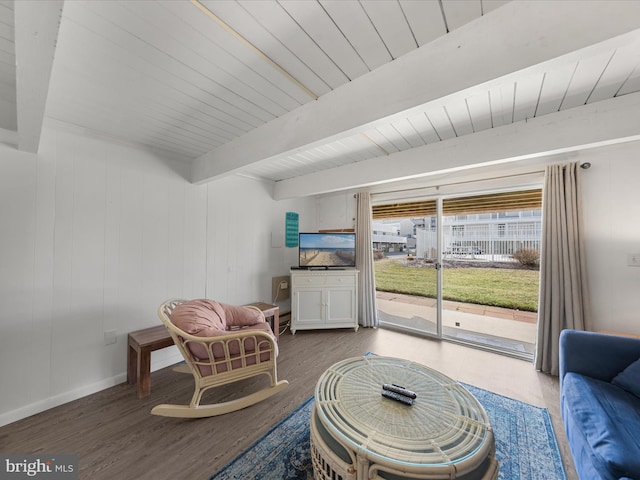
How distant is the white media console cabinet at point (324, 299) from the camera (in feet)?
11.8

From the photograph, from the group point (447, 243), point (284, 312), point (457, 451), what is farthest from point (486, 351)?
point (284, 312)

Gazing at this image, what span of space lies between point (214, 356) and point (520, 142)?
9.72 ft

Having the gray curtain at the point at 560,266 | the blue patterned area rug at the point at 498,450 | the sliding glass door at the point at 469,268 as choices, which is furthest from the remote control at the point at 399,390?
the sliding glass door at the point at 469,268

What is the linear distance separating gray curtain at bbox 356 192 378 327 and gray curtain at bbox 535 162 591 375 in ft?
6.49

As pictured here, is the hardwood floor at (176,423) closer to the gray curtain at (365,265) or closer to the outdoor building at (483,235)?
the gray curtain at (365,265)

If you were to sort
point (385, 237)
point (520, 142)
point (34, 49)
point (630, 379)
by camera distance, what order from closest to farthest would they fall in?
point (34, 49) → point (630, 379) → point (520, 142) → point (385, 237)

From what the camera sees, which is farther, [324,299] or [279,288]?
[279,288]

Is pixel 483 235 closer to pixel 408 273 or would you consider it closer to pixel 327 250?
pixel 408 273

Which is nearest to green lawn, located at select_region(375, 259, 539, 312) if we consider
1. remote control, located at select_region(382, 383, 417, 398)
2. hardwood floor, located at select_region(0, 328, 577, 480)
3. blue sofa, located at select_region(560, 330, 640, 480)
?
hardwood floor, located at select_region(0, 328, 577, 480)

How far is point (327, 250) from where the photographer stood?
3900 mm

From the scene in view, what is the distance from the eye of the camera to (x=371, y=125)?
1454 millimetres

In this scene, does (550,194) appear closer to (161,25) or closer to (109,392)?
(161,25)

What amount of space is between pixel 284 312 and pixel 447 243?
2.74m

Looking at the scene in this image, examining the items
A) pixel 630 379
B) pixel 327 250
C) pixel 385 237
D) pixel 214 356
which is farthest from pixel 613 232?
pixel 214 356
